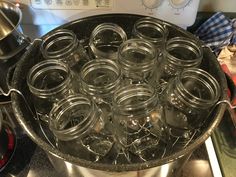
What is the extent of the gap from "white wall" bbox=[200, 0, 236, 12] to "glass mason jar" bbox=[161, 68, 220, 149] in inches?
12.5

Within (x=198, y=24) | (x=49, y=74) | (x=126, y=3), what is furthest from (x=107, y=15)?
(x=198, y=24)

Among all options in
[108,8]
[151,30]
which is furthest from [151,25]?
[108,8]

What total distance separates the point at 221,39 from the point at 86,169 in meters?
0.50

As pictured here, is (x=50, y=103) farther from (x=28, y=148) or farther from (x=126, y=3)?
(x=126, y=3)

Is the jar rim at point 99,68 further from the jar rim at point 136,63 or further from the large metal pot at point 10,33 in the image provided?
the large metal pot at point 10,33

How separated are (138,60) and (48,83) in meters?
0.17

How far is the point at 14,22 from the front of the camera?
67cm

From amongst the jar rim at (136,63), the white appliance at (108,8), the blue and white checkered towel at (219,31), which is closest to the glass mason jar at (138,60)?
the jar rim at (136,63)

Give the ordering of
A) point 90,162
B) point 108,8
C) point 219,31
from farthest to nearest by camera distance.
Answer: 1. point 219,31
2. point 108,8
3. point 90,162

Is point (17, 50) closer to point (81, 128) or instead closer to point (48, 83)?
point (48, 83)

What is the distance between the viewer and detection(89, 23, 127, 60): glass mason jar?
0.59m

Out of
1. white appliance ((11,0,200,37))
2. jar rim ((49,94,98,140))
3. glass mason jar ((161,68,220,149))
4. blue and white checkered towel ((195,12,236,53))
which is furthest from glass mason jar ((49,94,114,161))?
blue and white checkered towel ((195,12,236,53))

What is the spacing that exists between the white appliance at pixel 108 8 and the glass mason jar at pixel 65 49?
9 centimetres

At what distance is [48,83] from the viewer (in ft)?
1.88
